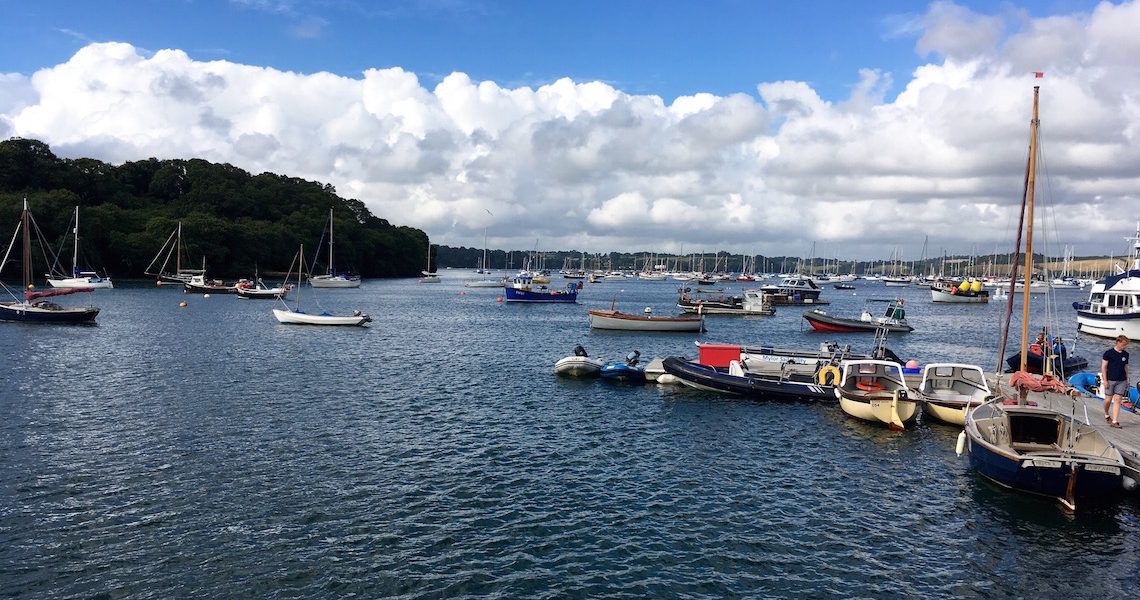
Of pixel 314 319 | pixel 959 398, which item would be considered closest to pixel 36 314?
pixel 314 319

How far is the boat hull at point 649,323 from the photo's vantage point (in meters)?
70.1

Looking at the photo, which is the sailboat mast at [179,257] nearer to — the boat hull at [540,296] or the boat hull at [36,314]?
the boat hull at [540,296]

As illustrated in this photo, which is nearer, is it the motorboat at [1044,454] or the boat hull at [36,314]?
the motorboat at [1044,454]

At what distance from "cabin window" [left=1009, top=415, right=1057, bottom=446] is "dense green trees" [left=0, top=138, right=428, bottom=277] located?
471 feet

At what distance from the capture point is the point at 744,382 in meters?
34.6

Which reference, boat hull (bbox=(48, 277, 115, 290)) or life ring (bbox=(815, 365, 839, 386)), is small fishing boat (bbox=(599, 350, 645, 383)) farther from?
boat hull (bbox=(48, 277, 115, 290))

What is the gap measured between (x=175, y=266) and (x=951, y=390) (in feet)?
492

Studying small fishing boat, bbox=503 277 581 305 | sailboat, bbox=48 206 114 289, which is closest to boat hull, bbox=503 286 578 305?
small fishing boat, bbox=503 277 581 305

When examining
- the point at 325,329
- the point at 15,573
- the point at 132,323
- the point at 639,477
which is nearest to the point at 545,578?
the point at 639,477

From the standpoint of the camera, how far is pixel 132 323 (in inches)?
2569

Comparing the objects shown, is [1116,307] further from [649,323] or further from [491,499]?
[491,499]

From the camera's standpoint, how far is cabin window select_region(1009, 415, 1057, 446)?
835 inches

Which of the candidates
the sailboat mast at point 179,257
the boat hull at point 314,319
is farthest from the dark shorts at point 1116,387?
the sailboat mast at point 179,257

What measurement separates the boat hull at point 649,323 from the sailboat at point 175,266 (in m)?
92.7
